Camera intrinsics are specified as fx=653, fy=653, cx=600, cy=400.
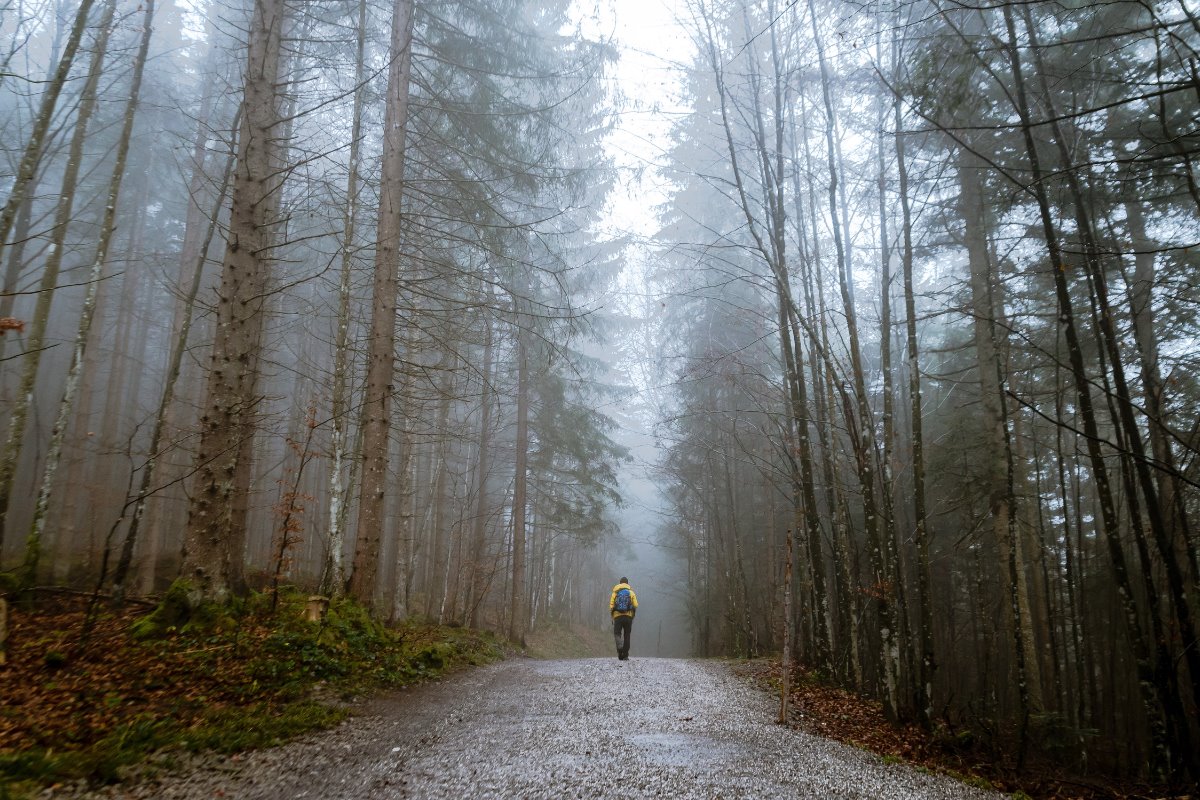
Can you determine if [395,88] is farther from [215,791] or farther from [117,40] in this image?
[215,791]

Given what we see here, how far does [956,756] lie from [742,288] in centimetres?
1496

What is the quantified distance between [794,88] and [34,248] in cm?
2054

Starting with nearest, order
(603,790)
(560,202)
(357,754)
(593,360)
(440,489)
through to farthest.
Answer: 1. (603,790)
2. (357,754)
3. (560,202)
4. (440,489)
5. (593,360)

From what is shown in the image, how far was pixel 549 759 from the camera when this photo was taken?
4.87 meters

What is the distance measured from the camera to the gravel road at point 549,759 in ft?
13.5

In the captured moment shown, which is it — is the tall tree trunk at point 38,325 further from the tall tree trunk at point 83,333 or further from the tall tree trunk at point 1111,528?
the tall tree trunk at point 1111,528

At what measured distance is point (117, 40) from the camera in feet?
36.3

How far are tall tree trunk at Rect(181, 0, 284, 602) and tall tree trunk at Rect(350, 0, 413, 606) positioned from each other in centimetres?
182

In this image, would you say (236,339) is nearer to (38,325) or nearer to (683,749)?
(38,325)

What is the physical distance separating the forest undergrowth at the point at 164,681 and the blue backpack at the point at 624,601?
601 centimetres

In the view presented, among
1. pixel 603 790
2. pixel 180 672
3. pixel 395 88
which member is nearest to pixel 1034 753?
pixel 603 790

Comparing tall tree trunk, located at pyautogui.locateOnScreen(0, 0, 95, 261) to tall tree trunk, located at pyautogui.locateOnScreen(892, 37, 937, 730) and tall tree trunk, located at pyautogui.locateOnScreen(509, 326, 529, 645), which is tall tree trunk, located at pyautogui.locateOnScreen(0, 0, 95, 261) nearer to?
tall tree trunk, located at pyautogui.locateOnScreen(892, 37, 937, 730)

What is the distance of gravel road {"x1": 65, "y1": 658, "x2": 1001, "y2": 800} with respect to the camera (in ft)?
13.5

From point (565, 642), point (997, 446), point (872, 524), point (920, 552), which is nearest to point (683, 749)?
point (872, 524)
